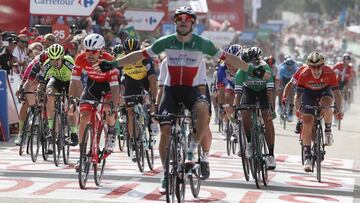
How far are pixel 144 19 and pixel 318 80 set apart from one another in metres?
21.4

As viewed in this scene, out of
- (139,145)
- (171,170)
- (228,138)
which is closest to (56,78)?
(139,145)

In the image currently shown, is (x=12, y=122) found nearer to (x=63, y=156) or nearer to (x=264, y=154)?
(x=63, y=156)

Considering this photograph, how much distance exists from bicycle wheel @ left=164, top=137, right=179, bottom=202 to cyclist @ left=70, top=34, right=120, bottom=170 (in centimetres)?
221

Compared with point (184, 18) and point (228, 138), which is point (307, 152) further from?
point (184, 18)

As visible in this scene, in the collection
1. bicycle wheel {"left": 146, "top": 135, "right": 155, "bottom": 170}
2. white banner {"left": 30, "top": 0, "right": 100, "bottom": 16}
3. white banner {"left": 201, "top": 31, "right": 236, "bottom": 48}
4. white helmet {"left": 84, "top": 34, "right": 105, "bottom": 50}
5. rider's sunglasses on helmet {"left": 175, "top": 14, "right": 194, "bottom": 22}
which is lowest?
bicycle wheel {"left": 146, "top": 135, "right": 155, "bottom": 170}

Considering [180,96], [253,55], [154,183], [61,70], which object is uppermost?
[253,55]

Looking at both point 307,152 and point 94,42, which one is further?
point 307,152

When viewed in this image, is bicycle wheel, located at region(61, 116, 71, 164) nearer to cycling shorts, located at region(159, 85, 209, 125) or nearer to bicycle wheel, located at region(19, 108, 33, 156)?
bicycle wheel, located at region(19, 108, 33, 156)

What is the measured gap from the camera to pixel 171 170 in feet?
36.5

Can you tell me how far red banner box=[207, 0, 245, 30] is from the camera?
70500mm

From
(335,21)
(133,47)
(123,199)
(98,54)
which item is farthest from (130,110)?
(335,21)

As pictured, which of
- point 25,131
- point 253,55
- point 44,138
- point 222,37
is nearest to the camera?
point 253,55

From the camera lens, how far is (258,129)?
13.6m

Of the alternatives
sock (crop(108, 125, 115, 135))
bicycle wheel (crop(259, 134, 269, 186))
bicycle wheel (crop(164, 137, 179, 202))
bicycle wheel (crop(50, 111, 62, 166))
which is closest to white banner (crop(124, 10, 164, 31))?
bicycle wheel (crop(50, 111, 62, 166))
